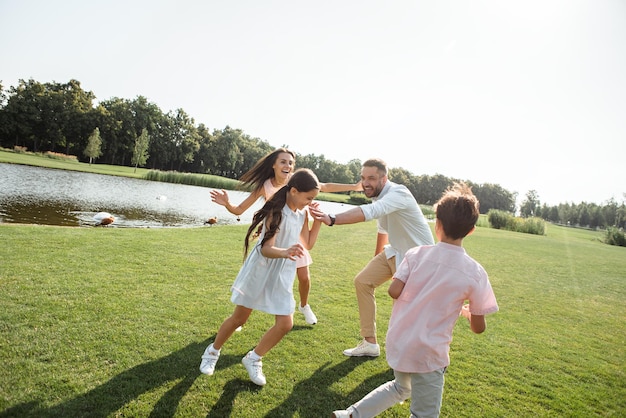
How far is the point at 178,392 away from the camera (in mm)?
3037

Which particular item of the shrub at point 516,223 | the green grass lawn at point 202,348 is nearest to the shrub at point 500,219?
the shrub at point 516,223

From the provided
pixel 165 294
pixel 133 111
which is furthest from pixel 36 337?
pixel 133 111

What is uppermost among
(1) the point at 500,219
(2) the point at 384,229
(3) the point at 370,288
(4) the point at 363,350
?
(1) the point at 500,219

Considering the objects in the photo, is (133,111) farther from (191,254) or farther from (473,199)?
(473,199)

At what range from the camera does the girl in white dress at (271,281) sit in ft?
10.5

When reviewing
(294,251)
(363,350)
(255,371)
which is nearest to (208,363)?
(255,371)

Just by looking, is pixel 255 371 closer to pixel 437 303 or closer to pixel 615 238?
pixel 437 303

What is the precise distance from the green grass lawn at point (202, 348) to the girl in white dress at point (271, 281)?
1.02 feet

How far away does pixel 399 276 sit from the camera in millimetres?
2516

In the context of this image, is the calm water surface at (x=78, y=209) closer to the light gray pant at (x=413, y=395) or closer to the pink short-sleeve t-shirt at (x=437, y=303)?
the light gray pant at (x=413, y=395)

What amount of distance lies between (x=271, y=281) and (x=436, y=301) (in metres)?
1.57

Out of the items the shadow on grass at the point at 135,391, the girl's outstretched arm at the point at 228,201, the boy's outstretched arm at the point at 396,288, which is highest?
the girl's outstretched arm at the point at 228,201

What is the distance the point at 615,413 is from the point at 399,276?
11.2 feet

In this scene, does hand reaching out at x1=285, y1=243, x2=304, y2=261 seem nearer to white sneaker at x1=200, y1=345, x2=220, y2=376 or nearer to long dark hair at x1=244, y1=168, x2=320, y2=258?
long dark hair at x1=244, y1=168, x2=320, y2=258
